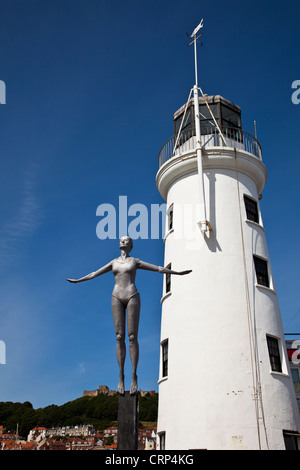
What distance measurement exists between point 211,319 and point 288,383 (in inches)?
176


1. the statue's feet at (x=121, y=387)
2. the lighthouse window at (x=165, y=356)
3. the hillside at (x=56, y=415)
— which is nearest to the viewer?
the statue's feet at (x=121, y=387)

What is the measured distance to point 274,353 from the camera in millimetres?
20609

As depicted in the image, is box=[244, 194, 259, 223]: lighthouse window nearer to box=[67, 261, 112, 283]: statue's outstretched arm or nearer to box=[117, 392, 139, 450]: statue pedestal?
box=[67, 261, 112, 283]: statue's outstretched arm

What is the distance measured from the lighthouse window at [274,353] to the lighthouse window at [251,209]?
21.6ft

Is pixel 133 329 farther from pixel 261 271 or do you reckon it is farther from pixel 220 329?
pixel 261 271

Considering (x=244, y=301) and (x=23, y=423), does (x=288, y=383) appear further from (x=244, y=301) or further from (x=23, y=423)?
(x=23, y=423)

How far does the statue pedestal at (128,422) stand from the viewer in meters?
9.36

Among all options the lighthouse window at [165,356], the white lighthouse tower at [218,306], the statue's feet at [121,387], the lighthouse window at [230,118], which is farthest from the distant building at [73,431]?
the statue's feet at [121,387]

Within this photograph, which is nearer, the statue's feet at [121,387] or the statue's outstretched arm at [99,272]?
the statue's feet at [121,387]

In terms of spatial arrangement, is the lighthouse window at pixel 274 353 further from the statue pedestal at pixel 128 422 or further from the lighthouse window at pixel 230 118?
the lighthouse window at pixel 230 118

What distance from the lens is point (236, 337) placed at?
19.8 m

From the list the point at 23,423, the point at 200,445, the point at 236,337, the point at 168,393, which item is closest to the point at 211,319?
the point at 236,337

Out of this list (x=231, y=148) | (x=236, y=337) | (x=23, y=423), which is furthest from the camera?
(x=23, y=423)

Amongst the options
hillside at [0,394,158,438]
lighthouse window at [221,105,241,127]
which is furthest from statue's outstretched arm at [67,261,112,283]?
hillside at [0,394,158,438]
